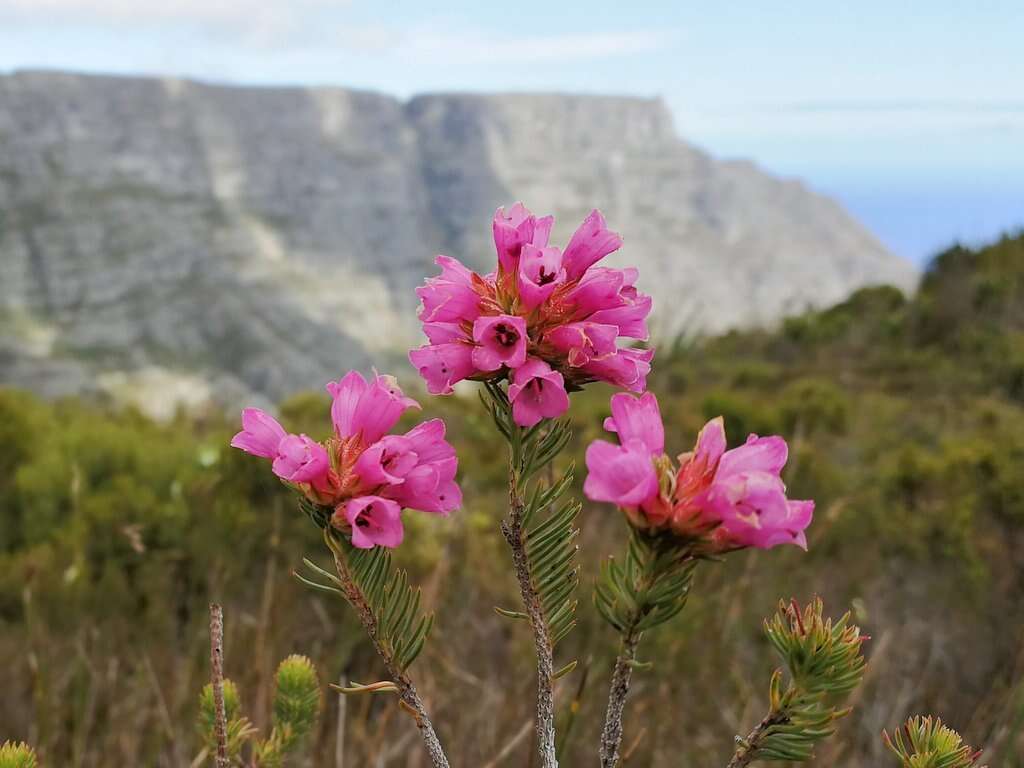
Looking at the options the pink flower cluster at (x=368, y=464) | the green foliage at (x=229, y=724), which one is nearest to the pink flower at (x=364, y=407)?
the pink flower cluster at (x=368, y=464)

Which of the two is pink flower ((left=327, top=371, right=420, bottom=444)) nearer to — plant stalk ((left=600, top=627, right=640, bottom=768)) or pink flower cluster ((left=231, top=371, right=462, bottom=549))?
pink flower cluster ((left=231, top=371, right=462, bottom=549))

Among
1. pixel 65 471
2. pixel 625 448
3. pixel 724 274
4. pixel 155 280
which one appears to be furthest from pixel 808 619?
pixel 724 274

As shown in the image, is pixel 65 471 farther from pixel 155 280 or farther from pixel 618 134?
pixel 618 134

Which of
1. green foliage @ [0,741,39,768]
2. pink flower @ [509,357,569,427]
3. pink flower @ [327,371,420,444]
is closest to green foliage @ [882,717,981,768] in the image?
pink flower @ [509,357,569,427]

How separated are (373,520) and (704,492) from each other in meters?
0.38

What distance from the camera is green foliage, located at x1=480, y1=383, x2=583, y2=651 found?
0.96 metres

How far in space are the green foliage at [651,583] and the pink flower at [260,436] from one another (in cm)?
44

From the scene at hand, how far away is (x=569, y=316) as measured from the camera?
1021 mm

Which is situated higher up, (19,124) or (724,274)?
(19,124)

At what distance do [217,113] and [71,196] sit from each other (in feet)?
89.6

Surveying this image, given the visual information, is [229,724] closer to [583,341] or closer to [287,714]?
[287,714]

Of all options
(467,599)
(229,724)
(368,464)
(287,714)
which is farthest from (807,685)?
A: (467,599)

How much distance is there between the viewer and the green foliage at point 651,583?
892mm

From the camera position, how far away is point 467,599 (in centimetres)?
465
